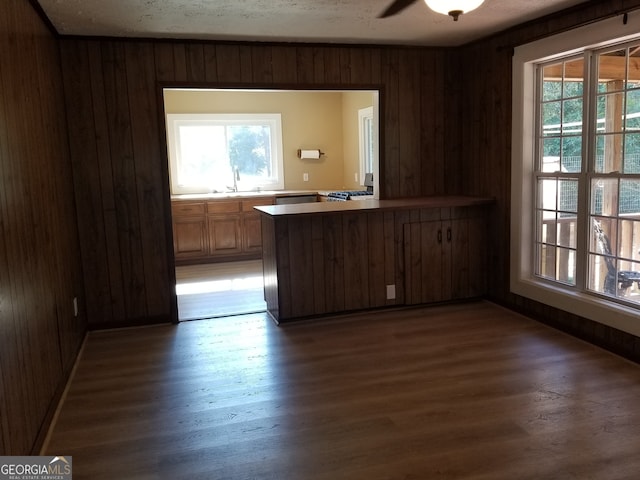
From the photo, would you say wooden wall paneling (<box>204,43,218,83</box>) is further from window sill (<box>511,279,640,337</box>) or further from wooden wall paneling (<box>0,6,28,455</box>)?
window sill (<box>511,279,640,337</box>)

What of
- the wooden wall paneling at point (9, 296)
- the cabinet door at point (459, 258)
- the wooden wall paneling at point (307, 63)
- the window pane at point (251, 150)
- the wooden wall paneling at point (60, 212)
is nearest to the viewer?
the wooden wall paneling at point (9, 296)

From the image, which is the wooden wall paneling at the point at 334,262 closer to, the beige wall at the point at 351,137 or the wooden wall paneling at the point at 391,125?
the wooden wall paneling at the point at 391,125

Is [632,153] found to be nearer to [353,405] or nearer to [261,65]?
[353,405]

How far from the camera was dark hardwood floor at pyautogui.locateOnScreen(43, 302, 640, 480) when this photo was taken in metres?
2.34

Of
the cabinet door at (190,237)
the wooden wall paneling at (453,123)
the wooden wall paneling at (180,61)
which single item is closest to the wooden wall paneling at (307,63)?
the wooden wall paneling at (180,61)

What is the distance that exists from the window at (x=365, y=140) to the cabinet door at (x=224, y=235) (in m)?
1.89

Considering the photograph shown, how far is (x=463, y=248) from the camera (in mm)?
4742

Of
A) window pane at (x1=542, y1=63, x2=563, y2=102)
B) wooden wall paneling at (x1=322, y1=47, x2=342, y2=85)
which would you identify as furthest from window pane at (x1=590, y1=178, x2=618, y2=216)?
wooden wall paneling at (x1=322, y1=47, x2=342, y2=85)

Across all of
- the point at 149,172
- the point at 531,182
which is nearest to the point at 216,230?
the point at 149,172

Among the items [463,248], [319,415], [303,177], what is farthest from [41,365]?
[303,177]

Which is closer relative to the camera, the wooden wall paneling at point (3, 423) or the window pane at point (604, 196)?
the wooden wall paneling at point (3, 423)

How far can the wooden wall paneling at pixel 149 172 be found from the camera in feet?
13.8

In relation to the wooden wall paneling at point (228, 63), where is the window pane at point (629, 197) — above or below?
below

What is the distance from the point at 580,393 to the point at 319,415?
143cm
